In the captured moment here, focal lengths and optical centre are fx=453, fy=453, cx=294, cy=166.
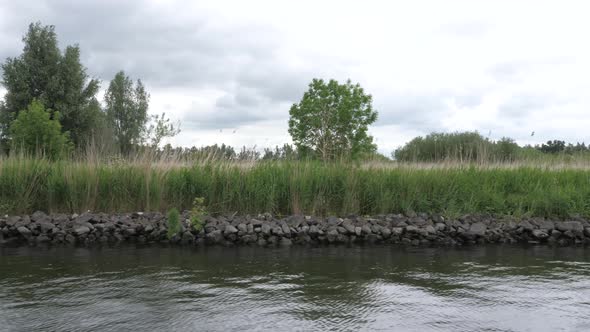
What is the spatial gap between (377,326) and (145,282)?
2878 millimetres

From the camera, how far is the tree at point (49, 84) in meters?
31.9

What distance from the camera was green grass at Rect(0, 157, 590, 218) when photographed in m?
9.65

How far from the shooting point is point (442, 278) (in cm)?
571

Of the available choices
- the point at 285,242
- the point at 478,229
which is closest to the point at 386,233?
the point at 478,229

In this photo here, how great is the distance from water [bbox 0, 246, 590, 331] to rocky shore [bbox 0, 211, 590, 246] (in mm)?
602

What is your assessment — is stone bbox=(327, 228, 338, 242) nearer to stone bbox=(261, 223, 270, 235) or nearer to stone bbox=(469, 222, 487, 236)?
stone bbox=(261, 223, 270, 235)

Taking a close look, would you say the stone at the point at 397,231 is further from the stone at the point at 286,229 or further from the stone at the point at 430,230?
the stone at the point at 286,229

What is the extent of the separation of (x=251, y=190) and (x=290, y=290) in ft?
15.3

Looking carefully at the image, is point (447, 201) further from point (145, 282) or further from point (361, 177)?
point (145, 282)

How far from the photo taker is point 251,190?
31.6 ft

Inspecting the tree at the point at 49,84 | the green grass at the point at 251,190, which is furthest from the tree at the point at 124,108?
the green grass at the point at 251,190

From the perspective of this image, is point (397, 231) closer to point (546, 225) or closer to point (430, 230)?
point (430, 230)

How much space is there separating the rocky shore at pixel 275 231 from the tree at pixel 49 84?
2624 centimetres

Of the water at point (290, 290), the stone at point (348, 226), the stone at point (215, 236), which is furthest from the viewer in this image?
the stone at point (348, 226)
